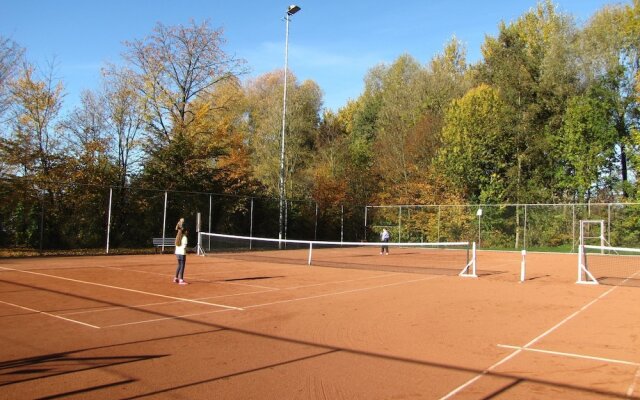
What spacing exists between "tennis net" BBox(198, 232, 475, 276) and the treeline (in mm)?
3948

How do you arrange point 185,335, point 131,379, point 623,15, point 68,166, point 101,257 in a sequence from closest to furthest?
point 131,379, point 185,335, point 101,257, point 68,166, point 623,15

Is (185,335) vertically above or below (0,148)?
below

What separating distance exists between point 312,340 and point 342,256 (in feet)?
62.6

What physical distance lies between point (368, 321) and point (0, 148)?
2373cm

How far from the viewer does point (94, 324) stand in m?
8.32

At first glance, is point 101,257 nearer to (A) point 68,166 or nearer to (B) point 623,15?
(A) point 68,166

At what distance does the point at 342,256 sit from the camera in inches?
1044

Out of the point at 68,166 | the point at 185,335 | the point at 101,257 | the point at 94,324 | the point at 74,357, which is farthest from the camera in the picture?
the point at 68,166

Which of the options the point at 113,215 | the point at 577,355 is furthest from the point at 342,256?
the point at 577,355

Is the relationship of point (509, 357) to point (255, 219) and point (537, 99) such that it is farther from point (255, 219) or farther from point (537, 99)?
point (537, 99)

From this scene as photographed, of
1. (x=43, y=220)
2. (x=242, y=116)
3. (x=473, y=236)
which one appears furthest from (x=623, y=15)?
(x=43, y=220)

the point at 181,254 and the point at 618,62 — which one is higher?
the point at 618,62

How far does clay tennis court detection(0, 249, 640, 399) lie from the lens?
536cm

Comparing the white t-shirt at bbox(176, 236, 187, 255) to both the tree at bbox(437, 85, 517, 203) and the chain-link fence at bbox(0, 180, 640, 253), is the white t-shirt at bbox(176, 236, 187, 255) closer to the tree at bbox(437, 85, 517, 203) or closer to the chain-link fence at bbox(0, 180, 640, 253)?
the chain-link fence at bbox(0, 180, 640, 253)
